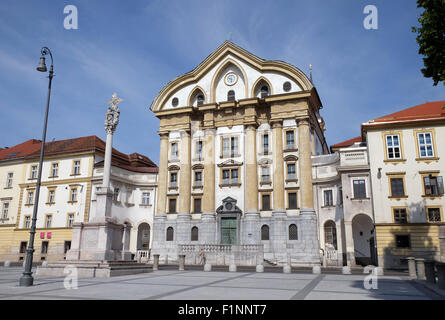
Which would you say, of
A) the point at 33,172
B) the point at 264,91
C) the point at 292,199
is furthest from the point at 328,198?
the point at 33,172

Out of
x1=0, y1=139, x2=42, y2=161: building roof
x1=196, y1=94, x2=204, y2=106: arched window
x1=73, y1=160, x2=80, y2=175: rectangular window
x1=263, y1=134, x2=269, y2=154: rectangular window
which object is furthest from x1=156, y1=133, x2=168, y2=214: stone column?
x1=0, y1=139, x2=42, y2=161: building roof

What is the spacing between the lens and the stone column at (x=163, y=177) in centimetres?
4503

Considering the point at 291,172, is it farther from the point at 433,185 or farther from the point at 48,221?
the point at 48,221

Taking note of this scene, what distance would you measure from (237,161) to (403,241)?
63.7ft

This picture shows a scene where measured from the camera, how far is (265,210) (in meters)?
41.4

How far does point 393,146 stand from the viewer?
109ft

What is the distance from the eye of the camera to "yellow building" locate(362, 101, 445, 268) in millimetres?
30609

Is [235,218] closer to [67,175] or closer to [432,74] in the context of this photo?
[67,175]

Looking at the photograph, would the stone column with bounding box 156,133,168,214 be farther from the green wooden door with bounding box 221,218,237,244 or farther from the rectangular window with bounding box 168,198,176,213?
the green wooden door with bounding box 221,218,237,244

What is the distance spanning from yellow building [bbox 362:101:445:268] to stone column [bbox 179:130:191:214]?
2076 centimetres

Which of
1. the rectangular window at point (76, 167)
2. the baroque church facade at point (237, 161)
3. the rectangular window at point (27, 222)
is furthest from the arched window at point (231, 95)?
the rectangular window at point (27, 222)

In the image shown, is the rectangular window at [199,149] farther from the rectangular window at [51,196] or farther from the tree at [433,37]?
the tree at [433,37]

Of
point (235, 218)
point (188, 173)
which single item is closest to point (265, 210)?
point (235, 218)

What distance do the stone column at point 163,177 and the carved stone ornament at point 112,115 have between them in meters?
21.5
